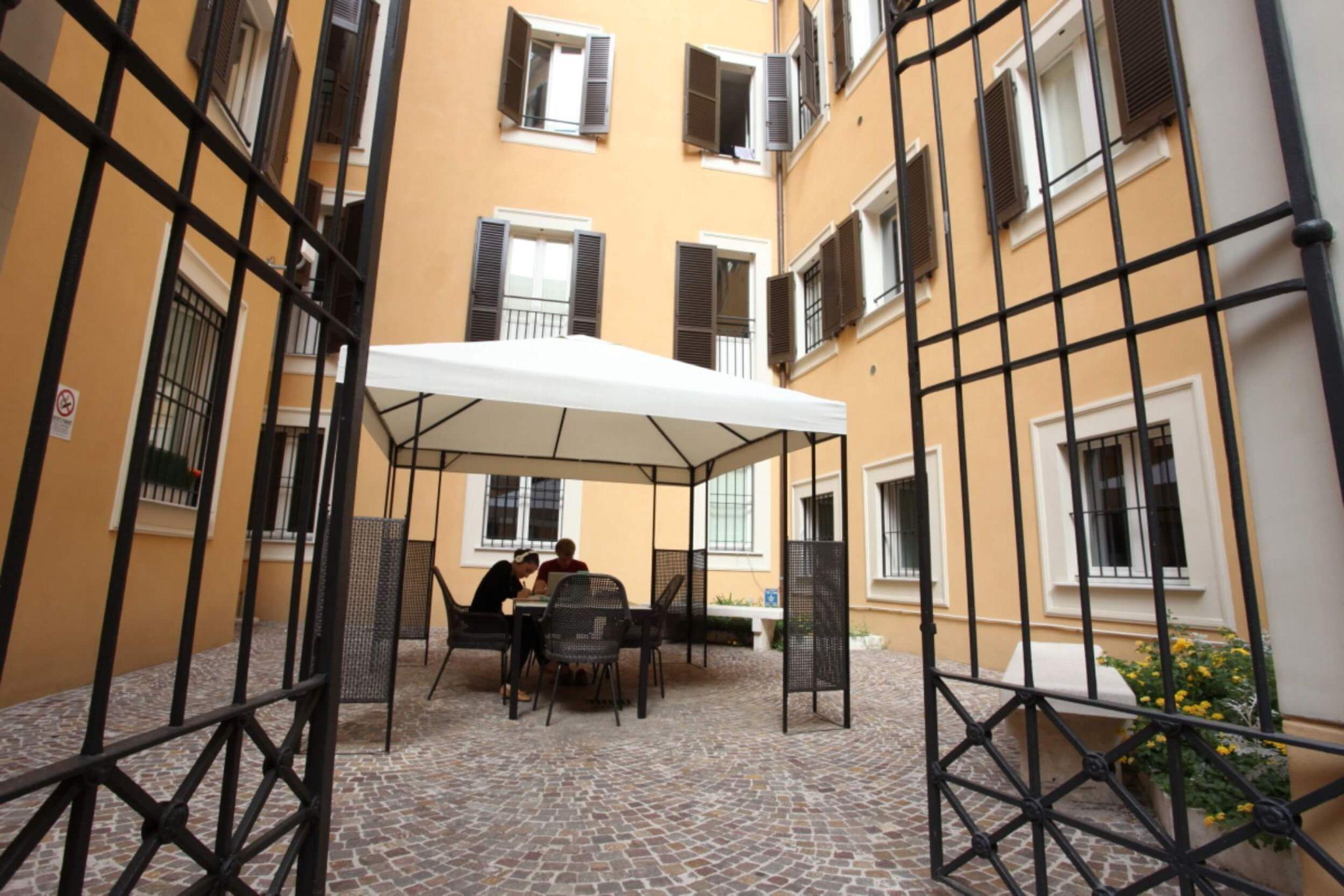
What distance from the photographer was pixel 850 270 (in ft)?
28.4

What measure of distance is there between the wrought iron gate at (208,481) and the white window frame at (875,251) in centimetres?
701

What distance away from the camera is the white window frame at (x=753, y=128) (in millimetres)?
11203

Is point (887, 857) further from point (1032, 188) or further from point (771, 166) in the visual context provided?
point (771, 166)

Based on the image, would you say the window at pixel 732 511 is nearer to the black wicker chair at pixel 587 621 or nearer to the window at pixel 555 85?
the black wicker chair at pixel 587 621

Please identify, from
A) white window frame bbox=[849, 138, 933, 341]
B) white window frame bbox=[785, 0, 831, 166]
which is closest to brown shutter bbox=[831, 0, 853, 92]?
white window frame bbox=[785, 0, 831, 166]

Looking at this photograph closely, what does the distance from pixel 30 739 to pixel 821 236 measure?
372 inches

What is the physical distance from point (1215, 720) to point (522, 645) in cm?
358

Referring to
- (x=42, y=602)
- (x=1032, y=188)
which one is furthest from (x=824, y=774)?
(x=1032, y=188)

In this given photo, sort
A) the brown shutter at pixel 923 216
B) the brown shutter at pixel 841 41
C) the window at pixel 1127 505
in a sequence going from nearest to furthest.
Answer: the window at pixel 1127 505
the brown shutter at pixel 923 216
the brown shutter at pixel 841 41

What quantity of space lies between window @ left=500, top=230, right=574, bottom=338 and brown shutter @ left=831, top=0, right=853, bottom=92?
4575 millimetres

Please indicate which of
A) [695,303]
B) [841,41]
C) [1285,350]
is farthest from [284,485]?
[1285,350]

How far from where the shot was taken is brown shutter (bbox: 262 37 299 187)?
692 centimetres

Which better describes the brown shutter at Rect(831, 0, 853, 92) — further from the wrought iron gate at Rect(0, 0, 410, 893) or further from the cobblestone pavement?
the wrought iron gate at Rect(0, 0, 410, 893)

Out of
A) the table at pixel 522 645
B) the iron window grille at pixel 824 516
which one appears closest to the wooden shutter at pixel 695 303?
the iron window grille at pixel 824 516
